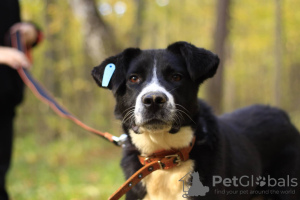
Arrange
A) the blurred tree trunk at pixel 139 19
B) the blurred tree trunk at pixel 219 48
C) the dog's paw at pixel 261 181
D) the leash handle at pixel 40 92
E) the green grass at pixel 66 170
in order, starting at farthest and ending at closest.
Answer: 1. the blurred tree trunk at pixel 139 19
2. the blurred tree trunk at pixel 219 48
3. the green grass at pixel 66 170
4. the leash handle at pixel 40 92
5. the dog's paw at pixel 261 181

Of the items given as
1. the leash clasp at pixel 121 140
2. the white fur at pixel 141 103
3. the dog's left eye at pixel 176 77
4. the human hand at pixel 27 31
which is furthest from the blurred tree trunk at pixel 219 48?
the white fur at pixel 141 103

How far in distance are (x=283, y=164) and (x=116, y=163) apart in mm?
5734

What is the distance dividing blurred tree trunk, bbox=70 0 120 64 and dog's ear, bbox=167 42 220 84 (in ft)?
14.5

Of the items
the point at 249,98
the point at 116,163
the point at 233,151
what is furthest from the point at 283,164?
the point at 249,98

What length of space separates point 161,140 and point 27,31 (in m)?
2.05

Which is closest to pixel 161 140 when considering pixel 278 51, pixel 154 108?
pixel 154 108

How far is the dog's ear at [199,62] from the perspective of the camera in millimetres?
2586

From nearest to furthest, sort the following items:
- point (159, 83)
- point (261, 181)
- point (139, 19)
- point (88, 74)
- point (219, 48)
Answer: point (159, 83)
point (261, 181)
point (219, 48)
point (88, 74)
point (139, 19)

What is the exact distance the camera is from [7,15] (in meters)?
3.58

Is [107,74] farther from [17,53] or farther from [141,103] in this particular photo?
[17,53]

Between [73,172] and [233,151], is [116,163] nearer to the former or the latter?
[73,172]

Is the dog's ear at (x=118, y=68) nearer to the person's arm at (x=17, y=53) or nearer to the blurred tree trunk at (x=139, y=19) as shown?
the person's arm at (x=17, y=53)

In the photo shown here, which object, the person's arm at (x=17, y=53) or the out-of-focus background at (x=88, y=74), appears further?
the out-of-focus background at (x=88, y=74)

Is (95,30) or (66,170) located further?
(66,170)
